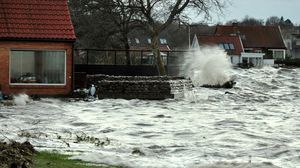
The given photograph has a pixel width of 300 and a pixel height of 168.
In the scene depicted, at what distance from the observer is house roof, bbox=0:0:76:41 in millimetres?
28750

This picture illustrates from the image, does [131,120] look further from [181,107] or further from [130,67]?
[130,67]

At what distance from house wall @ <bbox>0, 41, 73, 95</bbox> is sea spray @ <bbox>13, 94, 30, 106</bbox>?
1.05 m

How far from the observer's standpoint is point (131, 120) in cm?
2020

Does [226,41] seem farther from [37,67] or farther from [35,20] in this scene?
[37,67]

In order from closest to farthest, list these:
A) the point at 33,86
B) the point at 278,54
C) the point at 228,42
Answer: the point at 33,86 → the point at 228,42 → the point at 278,54

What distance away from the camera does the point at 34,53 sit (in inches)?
1139

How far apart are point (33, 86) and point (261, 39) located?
8303cm

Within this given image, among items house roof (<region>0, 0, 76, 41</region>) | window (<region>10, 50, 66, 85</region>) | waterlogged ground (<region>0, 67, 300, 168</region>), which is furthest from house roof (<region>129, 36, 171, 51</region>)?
waterlogged ground (<region>0, 67, 300, 168</region>)

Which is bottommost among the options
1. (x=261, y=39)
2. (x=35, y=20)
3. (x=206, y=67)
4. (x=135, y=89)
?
(x=135, y=89)

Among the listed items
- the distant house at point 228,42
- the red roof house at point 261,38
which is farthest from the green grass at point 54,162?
the red roof house at point 261,38

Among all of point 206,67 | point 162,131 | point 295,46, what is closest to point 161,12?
point 206,67

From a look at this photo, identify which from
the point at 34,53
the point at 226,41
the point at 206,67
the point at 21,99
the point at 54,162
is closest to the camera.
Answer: the point at 54,162

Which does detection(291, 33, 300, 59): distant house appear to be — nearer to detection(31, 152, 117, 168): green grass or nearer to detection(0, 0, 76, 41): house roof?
detection(0, 0, 76, 41): house roof

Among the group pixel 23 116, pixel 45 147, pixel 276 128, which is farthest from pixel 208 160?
pixel 23 116
